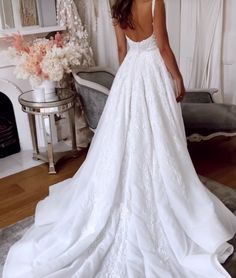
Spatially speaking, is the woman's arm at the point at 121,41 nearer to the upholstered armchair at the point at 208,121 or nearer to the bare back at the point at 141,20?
the bare back at the point at 141,20

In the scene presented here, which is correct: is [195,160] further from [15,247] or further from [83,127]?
[15,247]

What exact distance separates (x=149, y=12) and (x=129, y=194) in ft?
2.89

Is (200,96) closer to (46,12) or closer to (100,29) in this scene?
(100,29)

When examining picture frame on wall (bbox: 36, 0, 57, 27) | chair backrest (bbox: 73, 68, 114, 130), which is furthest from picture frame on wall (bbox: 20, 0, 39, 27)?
chair backrest (bbox: 73, 68, 114, 130)

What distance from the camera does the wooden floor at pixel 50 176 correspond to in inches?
98.1

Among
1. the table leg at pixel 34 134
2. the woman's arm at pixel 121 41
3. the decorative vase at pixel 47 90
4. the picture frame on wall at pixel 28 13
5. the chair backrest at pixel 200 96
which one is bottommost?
the table leg at pixel 34 134

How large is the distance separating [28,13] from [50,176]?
133 cm

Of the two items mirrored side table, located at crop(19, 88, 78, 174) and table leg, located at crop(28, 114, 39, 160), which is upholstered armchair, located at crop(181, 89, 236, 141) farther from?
table leg, located at crop(28, 114, 39, 160)

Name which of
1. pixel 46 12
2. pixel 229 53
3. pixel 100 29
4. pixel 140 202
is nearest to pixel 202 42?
pixel 229 53

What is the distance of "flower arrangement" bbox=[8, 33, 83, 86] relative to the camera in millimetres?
2629

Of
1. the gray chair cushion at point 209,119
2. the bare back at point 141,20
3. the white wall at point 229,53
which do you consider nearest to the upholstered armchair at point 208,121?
the gray chair cushion at point 209,119

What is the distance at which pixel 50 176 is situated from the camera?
2.90m

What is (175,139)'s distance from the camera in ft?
6.12

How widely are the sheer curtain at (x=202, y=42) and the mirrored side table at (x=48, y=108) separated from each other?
4.59 feet
